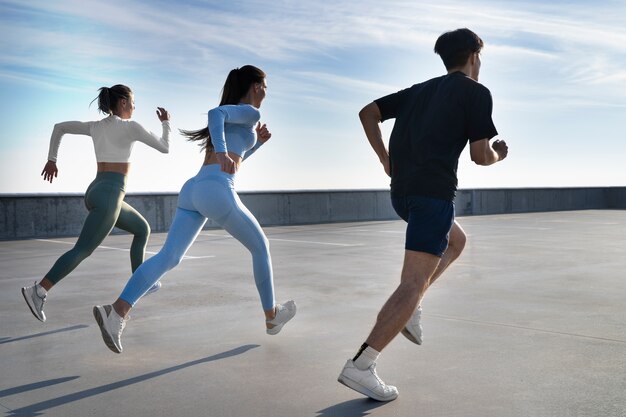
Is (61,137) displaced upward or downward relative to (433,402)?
upward

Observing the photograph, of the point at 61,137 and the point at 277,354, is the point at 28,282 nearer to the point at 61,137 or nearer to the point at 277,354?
the point at 61,137

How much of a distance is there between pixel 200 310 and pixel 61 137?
5.90ft

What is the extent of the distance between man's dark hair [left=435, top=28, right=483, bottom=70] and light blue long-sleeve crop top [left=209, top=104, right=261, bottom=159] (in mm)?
1340

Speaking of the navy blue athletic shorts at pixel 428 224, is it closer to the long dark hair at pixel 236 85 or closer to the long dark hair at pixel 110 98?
the long dark hair at pixel 236 85

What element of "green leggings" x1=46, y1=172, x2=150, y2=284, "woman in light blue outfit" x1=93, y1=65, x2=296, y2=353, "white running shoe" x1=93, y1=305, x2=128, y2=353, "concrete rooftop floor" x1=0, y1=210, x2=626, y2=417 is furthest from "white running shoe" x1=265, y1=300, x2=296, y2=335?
"green leggings" x1=46, y1=172, x2=150, y2=284

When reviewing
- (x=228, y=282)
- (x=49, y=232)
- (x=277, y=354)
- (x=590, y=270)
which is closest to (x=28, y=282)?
(x=228, y=282)

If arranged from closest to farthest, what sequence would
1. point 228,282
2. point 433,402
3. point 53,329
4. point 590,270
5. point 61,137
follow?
point 433,402 → point 53,329 → point 61,137 → point 228,282 → point 590,270

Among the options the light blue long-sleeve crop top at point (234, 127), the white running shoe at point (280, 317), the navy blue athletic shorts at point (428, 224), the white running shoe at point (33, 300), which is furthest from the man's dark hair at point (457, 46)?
the white running shoe at point (33, 300)

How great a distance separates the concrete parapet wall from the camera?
16047 mm

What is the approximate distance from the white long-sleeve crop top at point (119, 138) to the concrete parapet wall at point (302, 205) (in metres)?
11.3

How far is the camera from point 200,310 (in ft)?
19.8

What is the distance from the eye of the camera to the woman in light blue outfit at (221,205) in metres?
4.25

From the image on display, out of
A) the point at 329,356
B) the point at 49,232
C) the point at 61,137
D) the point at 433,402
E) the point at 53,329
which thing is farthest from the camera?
the point at 49,232

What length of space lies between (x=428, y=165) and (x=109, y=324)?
2.09m
